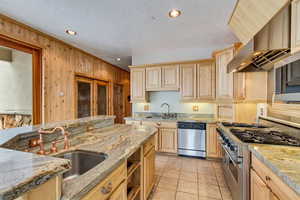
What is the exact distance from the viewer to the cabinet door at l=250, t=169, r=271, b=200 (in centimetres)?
111

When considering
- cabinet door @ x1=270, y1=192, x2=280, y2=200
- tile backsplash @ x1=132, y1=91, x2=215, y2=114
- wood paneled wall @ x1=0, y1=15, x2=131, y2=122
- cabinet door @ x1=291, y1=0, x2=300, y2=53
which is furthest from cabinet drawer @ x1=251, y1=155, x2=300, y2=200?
wood paneled wall @ x1=0, y1=15, x2=131, y2=122

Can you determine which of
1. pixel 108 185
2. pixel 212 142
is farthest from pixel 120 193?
pixel 212 142

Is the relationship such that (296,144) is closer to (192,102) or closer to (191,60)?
(192,102)

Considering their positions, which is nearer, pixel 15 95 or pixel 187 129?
pixel 15 95

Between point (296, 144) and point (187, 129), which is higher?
point (296, 144)

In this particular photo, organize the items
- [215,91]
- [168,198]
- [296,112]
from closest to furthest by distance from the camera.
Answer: [296,112] → [168,198] → [215,91]

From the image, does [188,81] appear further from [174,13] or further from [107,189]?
[107,189]

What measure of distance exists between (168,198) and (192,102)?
2.30 m

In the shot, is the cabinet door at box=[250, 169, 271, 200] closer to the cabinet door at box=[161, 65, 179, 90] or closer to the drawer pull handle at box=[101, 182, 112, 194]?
the drawer pull handle at box=[101, 182, 112, 194]

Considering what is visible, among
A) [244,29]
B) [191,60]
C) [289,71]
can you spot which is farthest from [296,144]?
[191,60]

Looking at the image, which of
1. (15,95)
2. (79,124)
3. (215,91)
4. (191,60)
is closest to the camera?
(79,124)

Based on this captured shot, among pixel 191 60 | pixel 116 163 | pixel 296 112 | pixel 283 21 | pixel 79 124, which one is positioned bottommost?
pixel 116 163

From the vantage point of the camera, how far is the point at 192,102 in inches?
148

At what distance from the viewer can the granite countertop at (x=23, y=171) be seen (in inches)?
19.0
